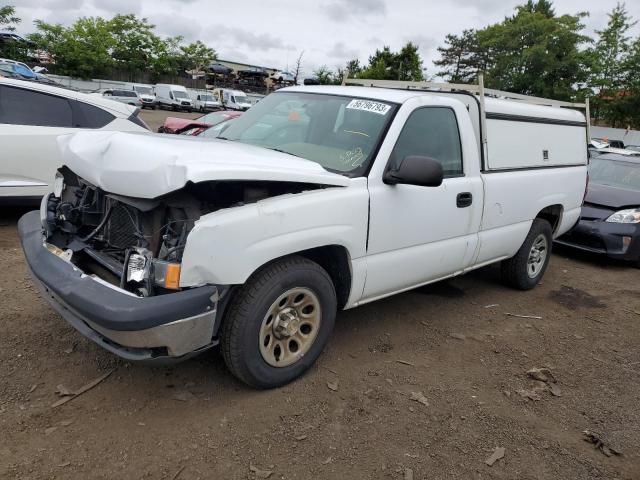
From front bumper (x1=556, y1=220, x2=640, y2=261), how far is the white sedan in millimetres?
5914

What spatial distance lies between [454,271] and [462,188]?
723 mm

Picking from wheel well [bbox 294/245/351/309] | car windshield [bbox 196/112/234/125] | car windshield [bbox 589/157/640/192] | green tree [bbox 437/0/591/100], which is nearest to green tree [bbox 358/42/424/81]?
green tree [bbox 437/0/591/100]

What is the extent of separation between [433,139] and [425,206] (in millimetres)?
563

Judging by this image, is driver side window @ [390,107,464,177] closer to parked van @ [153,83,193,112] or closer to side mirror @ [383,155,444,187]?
side mirror @ [383,155,444,187]

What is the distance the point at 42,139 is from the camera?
19.0 ft

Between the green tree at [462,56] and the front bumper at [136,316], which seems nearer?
the front bumper at [136,316]

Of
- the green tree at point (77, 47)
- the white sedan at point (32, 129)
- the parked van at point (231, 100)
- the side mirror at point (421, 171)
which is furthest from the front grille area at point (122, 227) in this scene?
the green tree at point (77, 47)

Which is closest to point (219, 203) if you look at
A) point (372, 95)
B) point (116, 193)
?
point (116, 193)

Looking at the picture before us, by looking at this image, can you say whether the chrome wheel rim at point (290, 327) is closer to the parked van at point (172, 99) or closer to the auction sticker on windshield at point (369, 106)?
the auction sticker on windshield at point (369, 106)

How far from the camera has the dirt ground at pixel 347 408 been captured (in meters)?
2.61

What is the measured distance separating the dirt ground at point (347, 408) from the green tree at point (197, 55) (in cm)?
5689

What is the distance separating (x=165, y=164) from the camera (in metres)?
2.57

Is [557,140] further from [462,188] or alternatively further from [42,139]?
[42,139]

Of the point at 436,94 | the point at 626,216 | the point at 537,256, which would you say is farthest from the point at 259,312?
the point at 626,216
